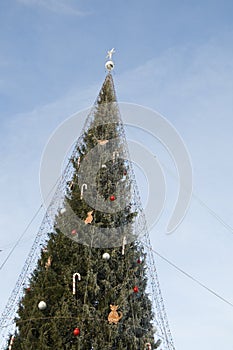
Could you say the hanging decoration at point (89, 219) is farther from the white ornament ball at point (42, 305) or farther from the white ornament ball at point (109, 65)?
the white ornament ball at point (109, 65)

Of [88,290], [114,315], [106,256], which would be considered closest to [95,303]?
[88,290]

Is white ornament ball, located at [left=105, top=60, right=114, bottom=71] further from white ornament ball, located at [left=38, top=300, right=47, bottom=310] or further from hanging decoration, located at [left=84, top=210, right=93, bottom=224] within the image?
white ornament ball, located at [left=38, top=300, right=47, bottom=310]

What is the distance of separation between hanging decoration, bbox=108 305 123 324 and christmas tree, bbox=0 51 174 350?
0.01 metres

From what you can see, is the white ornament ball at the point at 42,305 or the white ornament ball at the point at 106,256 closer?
the white ornament ball at the point at 42,305

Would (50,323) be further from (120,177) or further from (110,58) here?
(110,58)

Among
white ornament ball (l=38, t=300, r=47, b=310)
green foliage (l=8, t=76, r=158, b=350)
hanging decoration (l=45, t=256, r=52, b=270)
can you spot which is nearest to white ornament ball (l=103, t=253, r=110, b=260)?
green foliage (l=8, t=76, r=158, b=350)

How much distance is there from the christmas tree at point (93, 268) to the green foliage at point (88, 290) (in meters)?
0.01

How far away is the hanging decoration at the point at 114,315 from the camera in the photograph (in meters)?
6.45

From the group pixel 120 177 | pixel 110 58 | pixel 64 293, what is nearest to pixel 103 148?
pixel 120 177

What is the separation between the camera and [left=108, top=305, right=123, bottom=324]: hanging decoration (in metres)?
6.45

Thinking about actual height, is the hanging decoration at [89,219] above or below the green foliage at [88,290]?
above

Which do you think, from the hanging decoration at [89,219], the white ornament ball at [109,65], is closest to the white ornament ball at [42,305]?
the hanging decoration at [89,219]

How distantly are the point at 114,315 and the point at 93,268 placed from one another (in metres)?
0.85

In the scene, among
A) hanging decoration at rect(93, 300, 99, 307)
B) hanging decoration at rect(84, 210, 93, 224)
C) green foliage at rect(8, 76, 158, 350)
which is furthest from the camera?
hanging decoration at rect(84, 210, 93, 224)
